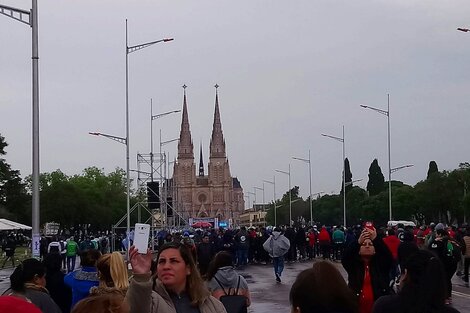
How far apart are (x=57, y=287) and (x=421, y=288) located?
232 inches

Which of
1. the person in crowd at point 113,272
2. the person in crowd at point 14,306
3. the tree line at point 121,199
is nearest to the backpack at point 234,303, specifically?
the person in crowd at point 113,272

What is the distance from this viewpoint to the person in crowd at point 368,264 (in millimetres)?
8688

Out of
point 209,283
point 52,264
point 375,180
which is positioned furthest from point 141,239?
point 375,180

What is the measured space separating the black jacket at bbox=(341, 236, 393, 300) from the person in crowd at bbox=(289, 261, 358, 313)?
3750 millimetres

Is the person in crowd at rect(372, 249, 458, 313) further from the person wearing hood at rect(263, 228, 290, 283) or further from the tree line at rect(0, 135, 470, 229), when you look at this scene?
the tree line at rect(0, 135, 470, 229)

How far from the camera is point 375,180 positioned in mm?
134000

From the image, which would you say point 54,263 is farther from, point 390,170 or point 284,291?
point 390,170

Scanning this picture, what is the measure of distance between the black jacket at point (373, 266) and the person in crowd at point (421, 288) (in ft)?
11.1

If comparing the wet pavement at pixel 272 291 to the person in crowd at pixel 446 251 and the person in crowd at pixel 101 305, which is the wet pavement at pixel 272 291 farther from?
the person in crowd at pixel 101 305

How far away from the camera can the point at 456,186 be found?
295 feet

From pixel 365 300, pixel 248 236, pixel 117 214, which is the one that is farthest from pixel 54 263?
pixel 117 214

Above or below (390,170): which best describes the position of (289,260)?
below

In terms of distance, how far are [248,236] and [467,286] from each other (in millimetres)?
17448

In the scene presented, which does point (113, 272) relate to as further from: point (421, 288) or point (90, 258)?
point (421, 288)
